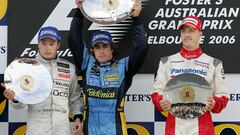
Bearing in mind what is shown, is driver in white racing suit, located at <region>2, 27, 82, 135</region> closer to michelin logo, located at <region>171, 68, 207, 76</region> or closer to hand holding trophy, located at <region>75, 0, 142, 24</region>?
hand holding trophy, located at <region>75, 0, 142, 24</region>

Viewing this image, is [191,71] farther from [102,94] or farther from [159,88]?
[102,94]

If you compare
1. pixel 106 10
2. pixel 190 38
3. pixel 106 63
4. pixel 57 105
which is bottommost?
pixel 57 105

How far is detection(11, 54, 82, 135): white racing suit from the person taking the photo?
296 cm

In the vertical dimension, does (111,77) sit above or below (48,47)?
below

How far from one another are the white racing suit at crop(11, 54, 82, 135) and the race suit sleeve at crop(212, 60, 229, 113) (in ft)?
2.92

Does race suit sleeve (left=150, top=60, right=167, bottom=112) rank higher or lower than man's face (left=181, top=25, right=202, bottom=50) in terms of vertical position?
lower

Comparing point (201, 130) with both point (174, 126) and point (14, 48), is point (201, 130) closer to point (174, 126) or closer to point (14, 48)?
point (174, 126)

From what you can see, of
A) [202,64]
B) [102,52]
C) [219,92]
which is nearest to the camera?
[219,92]

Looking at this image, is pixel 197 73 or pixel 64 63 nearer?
pixel 197 73

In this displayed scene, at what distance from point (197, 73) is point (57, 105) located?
0.91 m

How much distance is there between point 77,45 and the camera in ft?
10.3

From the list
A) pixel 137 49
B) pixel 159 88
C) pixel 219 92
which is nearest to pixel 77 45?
pixel 137 49

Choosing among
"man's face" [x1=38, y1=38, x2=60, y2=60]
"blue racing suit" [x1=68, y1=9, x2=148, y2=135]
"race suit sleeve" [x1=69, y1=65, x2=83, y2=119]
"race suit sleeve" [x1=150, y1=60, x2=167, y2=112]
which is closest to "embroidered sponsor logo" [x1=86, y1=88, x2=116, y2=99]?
"blue racing suit" [x1=68, y1=9, x2=148, y2=135]

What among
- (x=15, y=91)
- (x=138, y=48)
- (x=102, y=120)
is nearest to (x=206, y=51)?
(x=138, y=48)
